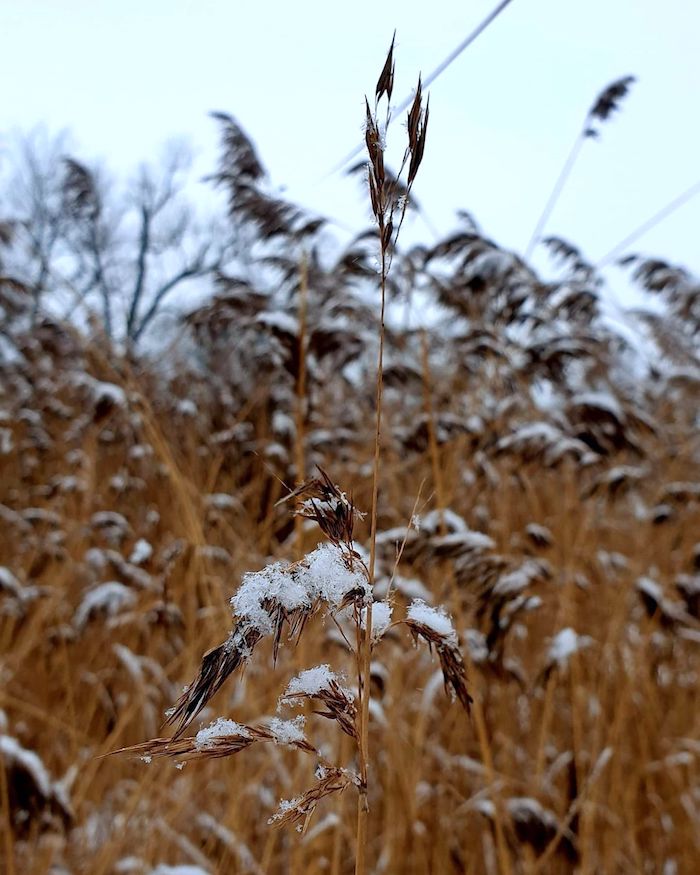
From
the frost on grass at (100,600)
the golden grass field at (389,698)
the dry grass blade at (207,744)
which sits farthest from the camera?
the frost on grass at (100,600)

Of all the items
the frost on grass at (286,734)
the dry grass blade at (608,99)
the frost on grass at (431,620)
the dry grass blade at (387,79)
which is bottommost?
the frost on grass at (286,734)

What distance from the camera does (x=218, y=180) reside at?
2312 millimetres

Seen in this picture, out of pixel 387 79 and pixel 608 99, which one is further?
pixel 608 99

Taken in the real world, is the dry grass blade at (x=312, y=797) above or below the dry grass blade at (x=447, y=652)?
below

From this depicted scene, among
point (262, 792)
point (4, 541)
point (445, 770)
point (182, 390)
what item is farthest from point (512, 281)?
point (182, 390)

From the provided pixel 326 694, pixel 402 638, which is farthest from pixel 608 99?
pixel 326 694

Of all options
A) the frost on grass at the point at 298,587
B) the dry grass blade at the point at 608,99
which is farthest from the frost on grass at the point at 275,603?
the dry grass blade at the point at 608,99

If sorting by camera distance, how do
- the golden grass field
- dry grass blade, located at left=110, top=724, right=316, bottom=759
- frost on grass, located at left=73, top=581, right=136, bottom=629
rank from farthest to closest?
frost on grass, located at left=73, top=581, right=136, bottom=629
the golden grass field
dry grass blade, located at left=110, top=724, right=316, bottom=759

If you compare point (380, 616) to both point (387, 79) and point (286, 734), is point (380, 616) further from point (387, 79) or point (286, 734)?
point (387, 79)

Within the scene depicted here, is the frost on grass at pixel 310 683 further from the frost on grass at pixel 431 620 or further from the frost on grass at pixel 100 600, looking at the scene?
the frost on grass at pixel 100 600

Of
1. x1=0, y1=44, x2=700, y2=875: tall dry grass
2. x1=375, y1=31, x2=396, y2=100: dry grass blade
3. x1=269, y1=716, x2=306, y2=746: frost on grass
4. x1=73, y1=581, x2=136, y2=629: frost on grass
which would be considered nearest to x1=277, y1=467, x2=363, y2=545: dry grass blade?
x1=269, y1=716, x2=306, y2=746: frost on grass

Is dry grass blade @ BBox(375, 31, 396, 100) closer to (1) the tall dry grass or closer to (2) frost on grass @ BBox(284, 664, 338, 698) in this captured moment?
(2) frost on grass @ BBox(284, 664, 338, 698)

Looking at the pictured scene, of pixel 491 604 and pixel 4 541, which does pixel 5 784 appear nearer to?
pixel 491 604

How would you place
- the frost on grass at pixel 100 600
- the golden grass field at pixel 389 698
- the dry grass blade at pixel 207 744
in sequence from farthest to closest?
1. the frost on grass at pixel 100 600
2. the golden grass field at pixel 389 698
3. the dry grass blade at pixel 207 744
